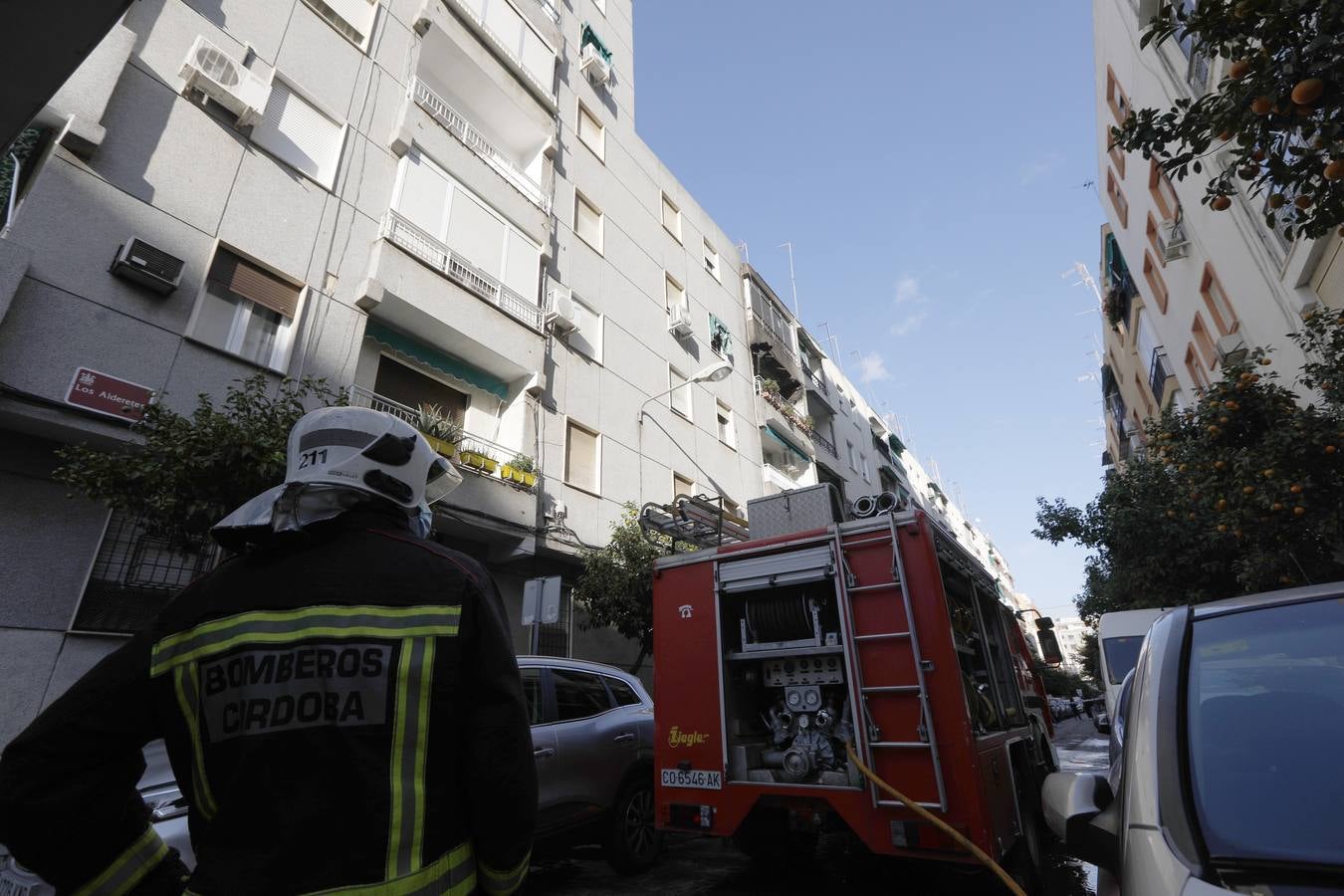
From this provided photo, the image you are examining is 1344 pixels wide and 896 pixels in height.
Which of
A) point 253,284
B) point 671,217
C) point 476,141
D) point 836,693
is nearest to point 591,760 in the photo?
point 836,693

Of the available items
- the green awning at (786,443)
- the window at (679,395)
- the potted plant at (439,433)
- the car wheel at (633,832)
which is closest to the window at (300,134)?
the potted plant at (439,433)

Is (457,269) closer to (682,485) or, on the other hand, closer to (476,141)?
(476,141)

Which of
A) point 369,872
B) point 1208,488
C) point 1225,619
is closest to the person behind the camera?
point 369,872

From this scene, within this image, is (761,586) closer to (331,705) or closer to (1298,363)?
(331,705)

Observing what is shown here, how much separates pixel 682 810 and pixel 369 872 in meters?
4.00

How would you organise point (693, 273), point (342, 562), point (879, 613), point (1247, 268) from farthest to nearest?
point (693, 273) < point (1247, 268) < point (879, 613) < point (342, 562)

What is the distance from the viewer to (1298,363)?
11.1m

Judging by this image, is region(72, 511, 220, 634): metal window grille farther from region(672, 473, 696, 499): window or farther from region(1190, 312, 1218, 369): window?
region(1190, 312, 1218, 369): window

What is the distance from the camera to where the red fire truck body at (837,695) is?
158 inches

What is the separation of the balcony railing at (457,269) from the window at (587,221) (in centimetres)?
376

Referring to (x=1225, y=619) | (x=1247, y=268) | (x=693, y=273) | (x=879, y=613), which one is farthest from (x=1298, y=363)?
(x=693, y=273)

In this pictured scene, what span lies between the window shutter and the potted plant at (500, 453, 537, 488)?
3.77 metres

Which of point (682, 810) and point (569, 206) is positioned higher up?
point (569, 206)

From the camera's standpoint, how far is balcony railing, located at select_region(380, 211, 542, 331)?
34.2ft
